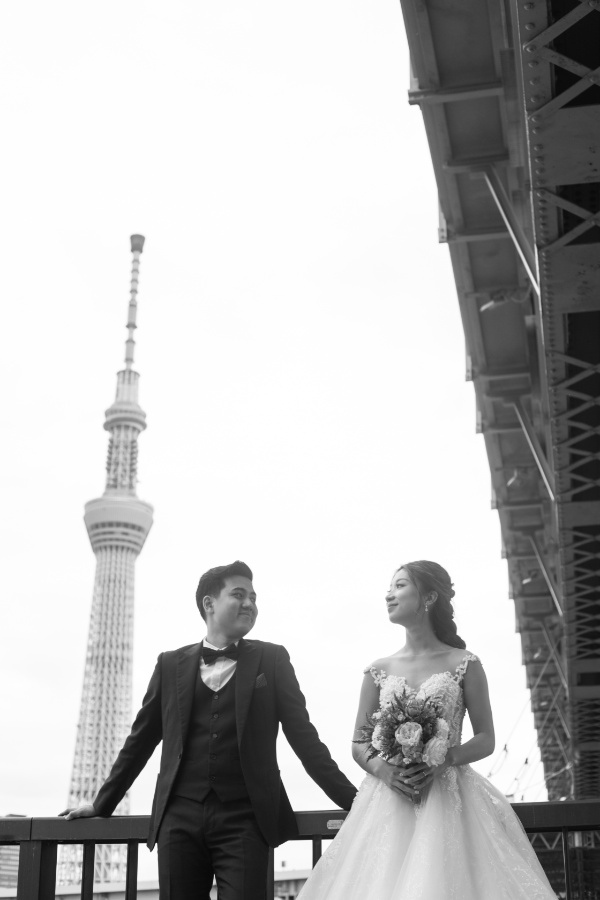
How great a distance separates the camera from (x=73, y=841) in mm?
5762

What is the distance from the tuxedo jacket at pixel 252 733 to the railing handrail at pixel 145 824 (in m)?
0.23

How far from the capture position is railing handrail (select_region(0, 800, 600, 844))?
5473 millimetres

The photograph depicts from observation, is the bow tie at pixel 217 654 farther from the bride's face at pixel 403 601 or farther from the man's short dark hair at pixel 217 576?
the bride's face at pixel 403 601

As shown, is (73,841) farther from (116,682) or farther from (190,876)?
(116,682)

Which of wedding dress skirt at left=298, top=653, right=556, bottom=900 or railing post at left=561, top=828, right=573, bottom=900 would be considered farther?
railing post at left=561, top=828, right=573, bottom=900

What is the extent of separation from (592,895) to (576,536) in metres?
11.5

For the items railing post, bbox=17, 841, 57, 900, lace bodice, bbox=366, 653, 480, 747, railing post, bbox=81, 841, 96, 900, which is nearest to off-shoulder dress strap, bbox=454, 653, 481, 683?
lace bodice, bbox=366, 653, 480, 747

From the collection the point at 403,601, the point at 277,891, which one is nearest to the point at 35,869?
the point at 403,601

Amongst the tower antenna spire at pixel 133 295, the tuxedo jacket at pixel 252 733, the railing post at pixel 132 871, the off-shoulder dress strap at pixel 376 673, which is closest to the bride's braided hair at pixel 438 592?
the off-shoulder dress strap at pixel 376 673

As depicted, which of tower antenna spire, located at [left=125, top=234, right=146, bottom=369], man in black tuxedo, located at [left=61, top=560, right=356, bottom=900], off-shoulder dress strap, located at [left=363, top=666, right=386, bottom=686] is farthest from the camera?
tower antenna spire, located at [left=125, top=234, right=146, bottom=369]

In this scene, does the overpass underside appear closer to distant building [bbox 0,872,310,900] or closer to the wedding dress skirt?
the wedding dress skirt

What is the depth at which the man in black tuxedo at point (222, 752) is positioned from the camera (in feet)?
15.9

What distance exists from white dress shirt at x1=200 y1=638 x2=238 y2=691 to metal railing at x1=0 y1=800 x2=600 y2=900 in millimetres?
843

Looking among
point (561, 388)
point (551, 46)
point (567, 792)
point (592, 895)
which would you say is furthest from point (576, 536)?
point (567, 792)
